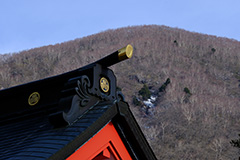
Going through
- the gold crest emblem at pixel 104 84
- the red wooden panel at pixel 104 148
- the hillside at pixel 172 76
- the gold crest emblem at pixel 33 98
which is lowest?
the red wooden panel at pixel 104 148

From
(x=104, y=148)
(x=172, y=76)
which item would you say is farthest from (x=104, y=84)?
(x=172, y=76)

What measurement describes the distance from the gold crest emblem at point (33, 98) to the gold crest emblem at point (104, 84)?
0.70 meters

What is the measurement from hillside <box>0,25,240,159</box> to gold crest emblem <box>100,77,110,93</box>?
27.1 metres

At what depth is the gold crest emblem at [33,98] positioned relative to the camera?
3.24 meters

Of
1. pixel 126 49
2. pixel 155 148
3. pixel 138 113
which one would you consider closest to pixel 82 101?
pixel 126 49

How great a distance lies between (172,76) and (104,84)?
161ft

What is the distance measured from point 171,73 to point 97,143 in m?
50.4

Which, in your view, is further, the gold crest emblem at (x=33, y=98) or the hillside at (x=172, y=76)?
the hillside at (x=172, y=76)

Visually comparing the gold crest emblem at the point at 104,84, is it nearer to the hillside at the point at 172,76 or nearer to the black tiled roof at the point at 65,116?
the black tiled roof at the point at 65,116

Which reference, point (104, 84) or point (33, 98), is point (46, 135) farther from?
point (33, 98)

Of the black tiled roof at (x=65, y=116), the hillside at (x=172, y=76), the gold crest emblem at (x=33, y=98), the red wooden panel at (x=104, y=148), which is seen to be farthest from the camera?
the hillside at (x=172, y=76)

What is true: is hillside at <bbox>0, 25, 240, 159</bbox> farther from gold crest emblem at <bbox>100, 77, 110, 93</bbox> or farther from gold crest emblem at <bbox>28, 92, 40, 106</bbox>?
gold crest emblem at <bbox>100, 77, 110, 93</bbox>

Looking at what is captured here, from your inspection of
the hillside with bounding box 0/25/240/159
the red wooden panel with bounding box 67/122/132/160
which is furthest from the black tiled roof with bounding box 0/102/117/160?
the hillside with bounding box 0/25/240/159

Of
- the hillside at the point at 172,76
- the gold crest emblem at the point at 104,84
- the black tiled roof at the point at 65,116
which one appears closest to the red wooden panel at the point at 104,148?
the black tiled roof at the point at 65,116
